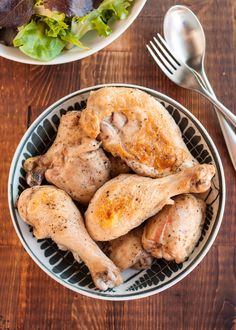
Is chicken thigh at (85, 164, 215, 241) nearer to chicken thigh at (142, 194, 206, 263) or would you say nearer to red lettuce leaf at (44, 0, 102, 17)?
chicken thigh at (142, 194, 206, 263)

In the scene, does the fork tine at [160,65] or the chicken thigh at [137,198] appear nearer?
the chicken thigh at [137,198]

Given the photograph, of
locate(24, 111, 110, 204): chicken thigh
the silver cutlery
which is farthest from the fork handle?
locate(24, 111, 110, 204): chicken thigh

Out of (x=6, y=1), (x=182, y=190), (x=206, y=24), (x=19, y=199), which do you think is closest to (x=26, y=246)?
(x=19, y=199)

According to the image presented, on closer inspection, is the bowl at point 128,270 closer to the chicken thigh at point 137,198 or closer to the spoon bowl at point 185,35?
the chicken thigh at point 137,198

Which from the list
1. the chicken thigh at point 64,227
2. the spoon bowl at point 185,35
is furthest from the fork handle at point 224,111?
the chicken thigh at point 64,227

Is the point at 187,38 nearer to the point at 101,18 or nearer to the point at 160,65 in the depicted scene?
the point at 160,65

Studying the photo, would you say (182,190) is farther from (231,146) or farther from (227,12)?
(227,12)

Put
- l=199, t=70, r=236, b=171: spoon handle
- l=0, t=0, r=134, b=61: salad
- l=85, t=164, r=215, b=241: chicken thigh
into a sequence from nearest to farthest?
l=85, t=164, r=215, b=241: chicken thigh → l=0, t=0, r=134, b=61: salad → l=199, t=70, r=236, b=171: spoon handle
